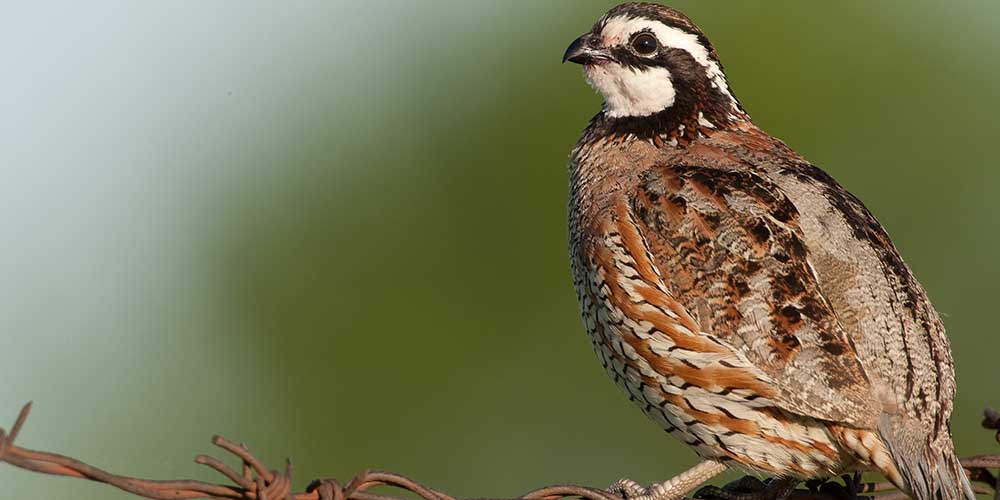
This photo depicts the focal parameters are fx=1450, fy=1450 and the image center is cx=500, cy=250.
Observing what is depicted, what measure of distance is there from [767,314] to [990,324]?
1017 cm

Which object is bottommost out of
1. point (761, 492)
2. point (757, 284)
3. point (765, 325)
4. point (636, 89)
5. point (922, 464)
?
point (922, 464)

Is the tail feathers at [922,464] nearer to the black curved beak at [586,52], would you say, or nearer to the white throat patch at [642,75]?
the white throat patch at [642,75]

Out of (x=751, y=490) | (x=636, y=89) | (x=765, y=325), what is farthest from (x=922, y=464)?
(x=636, y=89)

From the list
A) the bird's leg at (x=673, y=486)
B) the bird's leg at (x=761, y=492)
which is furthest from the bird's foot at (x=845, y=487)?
the bird's leg at (x=673, y=486)

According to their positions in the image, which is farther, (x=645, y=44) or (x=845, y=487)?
(x=645, y=44)

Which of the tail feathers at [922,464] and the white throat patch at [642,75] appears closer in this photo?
the tail feathers at [922,464]

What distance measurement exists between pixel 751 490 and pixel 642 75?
79.4 inches

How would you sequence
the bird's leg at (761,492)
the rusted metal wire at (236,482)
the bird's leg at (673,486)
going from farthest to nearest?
the bird's leg at (673,486) < the bird's leg at (761,492) < the rusted metal wire at (236,482)

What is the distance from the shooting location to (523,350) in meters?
14.4

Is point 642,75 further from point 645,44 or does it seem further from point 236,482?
point 236,482

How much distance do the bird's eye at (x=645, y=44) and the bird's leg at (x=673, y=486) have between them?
201 centimetres

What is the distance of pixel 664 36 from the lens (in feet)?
22.7

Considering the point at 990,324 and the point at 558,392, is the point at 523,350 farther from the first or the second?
the point at 990,324

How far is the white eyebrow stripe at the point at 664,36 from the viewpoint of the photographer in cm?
689
